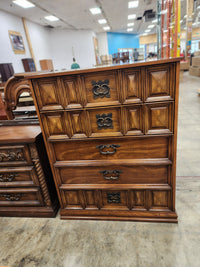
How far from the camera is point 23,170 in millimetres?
1438

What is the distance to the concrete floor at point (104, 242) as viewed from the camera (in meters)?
1.16

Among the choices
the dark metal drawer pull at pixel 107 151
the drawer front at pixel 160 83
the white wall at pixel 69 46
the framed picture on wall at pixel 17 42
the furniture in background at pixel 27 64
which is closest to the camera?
the drawer front at pixel 160 83

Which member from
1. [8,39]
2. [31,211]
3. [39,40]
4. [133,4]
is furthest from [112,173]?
[39,40]

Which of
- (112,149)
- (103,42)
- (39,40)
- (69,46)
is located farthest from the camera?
(103,42)

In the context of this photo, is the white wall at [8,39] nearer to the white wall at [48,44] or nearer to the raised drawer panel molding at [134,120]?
the white wall at [48,44]

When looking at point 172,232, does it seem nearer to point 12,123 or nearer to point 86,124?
point 86,124

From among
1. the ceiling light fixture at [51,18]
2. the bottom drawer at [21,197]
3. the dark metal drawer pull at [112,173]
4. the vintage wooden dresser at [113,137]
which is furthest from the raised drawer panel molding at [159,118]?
the ceiling light fixture at [51,18]

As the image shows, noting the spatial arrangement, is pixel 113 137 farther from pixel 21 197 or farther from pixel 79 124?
pixel 21 197

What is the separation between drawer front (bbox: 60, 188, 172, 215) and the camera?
53.1 inches

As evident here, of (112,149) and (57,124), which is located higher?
(57,124)

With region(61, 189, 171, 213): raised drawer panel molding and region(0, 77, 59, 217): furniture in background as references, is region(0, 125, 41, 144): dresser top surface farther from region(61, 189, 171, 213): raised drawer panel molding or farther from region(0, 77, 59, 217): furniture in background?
region(61, 189, 171, 213): raised drawer panel molding

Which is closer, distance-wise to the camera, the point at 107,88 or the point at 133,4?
the point at 107,88

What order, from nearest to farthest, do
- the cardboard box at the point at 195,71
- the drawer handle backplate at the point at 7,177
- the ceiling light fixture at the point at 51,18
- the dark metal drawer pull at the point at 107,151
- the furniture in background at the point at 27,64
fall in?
the dark metal drawer pull at the point at 107,151 < the drawer handle backplate at the point at 7,177 < the furniture in background at the point at 27,64 < the cardboard box at the point at 195,71 < the ceiling light fixture at the point at 51,18

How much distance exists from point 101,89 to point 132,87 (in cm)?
20
